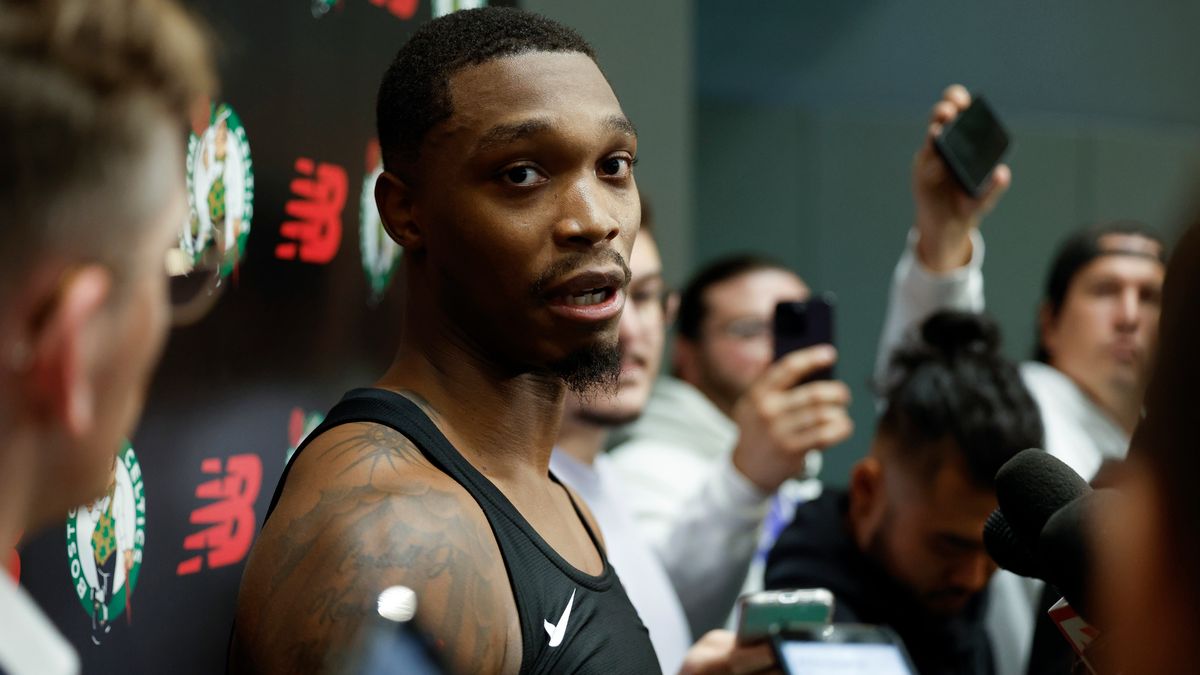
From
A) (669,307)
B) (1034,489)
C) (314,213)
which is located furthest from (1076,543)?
(669,307)

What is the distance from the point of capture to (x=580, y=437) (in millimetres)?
1869

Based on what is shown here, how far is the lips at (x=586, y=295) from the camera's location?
102 cm

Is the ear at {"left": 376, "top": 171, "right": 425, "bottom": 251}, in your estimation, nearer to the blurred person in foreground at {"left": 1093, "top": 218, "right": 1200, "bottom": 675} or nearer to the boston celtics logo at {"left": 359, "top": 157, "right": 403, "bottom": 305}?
the boston celtics logo at {"left": 359, "top": 157, "right": 403, "bottom": 305}

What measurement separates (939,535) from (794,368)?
31cm

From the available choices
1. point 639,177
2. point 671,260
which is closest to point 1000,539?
point 639,177

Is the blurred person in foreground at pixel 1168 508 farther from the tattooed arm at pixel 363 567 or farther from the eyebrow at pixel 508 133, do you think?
the eyebrow at pixel 508 133

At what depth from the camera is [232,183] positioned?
4.23 ft

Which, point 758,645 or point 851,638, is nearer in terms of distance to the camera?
point 758,645

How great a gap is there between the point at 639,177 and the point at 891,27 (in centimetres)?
249

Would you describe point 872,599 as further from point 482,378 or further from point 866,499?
point 482,378

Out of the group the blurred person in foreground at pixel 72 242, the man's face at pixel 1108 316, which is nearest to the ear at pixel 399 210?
the blurred person in foreground at pixel 72 242

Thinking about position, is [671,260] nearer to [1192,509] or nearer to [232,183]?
[232,183]

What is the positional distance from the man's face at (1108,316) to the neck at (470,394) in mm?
1628

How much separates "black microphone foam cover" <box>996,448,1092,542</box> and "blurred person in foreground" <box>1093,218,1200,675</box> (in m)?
0.16
